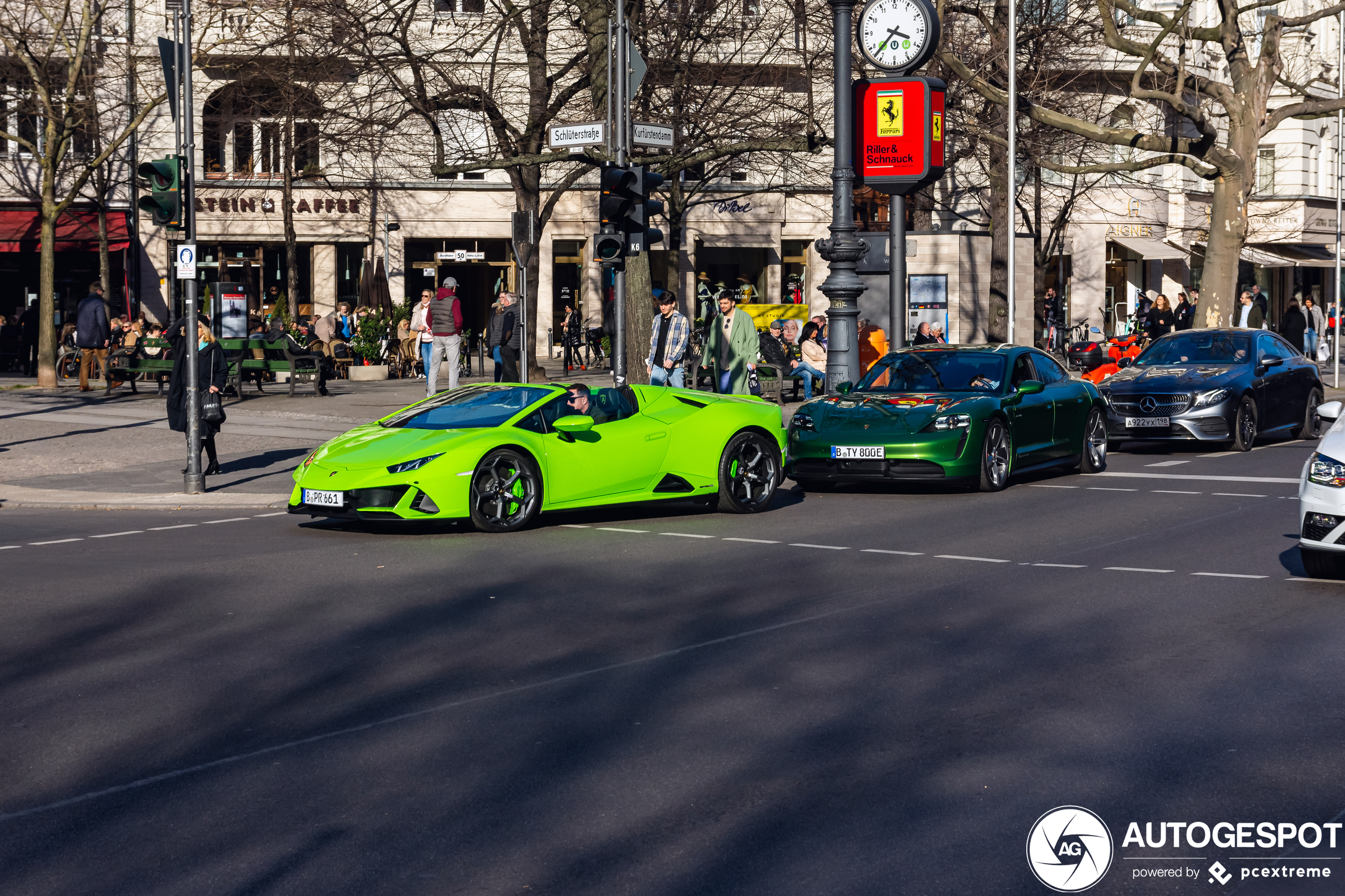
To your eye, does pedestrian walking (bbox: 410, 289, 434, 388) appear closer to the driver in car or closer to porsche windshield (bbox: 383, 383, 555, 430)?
porsche windshield (bbox: 383, 383, 555, 430)

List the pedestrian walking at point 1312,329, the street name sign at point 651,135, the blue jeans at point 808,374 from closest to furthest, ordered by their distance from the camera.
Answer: the street name sign at point 651,135, the blue jeans at point 808,374, the pedestrian walking at point 1312,329

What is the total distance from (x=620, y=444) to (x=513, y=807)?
802cm

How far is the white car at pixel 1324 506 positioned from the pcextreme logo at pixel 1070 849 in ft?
16.3

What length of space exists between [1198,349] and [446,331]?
1126cm

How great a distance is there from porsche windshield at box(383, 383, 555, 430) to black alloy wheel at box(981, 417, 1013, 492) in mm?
4255

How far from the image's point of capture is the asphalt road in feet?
16.3

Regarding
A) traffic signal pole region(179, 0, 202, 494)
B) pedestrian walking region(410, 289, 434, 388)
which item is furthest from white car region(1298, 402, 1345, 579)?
pedestrian walking region(410, 289, 434, 388)

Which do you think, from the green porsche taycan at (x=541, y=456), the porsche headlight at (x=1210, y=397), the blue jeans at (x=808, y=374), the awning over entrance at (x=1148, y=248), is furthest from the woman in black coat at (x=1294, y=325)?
the green porsche taycan at (x=541, y=456)

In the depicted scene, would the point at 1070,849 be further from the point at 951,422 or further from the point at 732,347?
the point at 732,347

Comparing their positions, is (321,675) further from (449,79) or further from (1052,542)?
(449,79)

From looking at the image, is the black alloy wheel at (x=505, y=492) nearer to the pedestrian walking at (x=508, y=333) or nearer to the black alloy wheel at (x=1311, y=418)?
the black alloy wheel at (x=1311, y=418)

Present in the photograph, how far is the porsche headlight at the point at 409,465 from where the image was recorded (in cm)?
1233

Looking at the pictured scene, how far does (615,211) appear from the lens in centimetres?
1730

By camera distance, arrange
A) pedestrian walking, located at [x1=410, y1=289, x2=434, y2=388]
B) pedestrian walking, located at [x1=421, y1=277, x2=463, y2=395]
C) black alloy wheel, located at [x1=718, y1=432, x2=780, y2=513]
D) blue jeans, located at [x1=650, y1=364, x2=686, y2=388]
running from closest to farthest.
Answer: black alloy wheel, located at [x1=718, y1=432, x2=780, y2=513], blue jeans, located at [x1=650, y1=364, x2=686, y2=388], pedestrian walking, located at [x1=421, y1=277, x2=463, y2=395], pedestrian walking, located at [x1=410, y1=289, x2=434, y2=388]
